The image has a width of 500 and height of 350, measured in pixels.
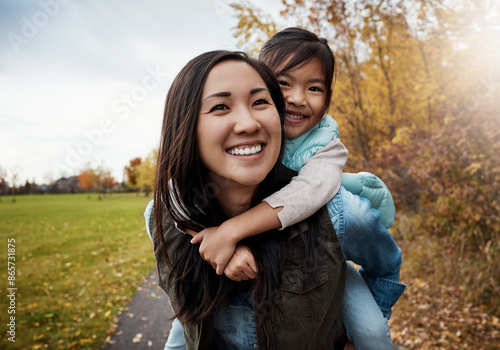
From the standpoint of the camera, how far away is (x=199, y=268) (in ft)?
4.51

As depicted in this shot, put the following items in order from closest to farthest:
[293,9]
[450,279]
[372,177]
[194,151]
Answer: [194,151] < [372,177] < [450,279] < [293,9]

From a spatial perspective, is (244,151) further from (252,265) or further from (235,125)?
(252,265)

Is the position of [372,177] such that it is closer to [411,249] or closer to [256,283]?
[256,283]

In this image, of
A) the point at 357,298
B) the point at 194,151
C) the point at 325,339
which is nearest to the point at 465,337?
the point at 357,298

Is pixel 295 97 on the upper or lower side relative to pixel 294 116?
upper

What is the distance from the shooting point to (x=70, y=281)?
7.67 meters

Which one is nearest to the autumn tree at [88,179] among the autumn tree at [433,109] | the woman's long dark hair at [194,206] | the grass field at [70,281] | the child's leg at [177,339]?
the grass field at [70,281]

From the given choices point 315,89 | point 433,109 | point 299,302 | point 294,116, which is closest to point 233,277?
point 299,302

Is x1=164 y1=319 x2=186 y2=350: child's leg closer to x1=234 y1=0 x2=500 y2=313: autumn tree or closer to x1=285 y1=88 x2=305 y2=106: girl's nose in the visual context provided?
x1=285 y1=88 x2=305 y2=106: girl's nose

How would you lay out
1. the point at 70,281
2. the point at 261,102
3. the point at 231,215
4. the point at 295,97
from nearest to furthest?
the point at 261,102
the point at 231,215
the point at 295,97
the point at 70,281

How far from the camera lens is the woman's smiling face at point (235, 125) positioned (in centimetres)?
121

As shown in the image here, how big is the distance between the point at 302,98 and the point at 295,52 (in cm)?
27

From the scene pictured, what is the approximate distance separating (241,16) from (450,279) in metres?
5.60

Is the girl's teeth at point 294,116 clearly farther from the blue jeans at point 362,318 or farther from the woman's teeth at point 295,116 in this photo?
the blue jeans at point 362,318
